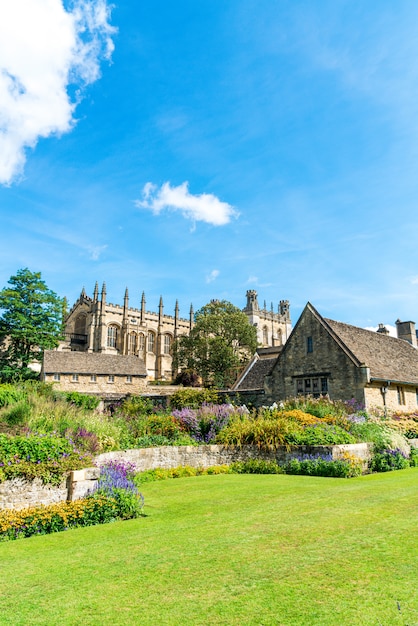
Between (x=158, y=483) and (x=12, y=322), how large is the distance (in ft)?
133

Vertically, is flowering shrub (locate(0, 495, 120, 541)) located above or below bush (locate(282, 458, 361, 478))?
below

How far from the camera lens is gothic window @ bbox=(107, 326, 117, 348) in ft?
254

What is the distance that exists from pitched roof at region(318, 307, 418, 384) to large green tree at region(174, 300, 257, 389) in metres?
27.1

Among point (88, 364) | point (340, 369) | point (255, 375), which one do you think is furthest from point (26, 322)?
point (340, 369)

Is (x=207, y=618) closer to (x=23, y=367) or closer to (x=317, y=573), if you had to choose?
(x=317, y=573)

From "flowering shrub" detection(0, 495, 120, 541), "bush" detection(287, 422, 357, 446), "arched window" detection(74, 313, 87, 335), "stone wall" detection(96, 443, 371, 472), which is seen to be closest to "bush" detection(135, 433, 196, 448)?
"stone wall" detection(96, 443, 371, 472)

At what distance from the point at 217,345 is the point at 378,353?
29.9 meters

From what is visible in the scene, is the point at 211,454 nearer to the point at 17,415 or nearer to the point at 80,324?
the point at 17,415

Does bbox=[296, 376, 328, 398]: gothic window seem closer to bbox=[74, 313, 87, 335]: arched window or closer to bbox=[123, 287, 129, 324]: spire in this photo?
bbox=[123, 287, 129, 324]: spire

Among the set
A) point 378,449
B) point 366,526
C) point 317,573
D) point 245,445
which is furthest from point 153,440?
point 317,573

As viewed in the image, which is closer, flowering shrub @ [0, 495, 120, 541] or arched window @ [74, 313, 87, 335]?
flowering shrub @ [0, 495, 120, 541]

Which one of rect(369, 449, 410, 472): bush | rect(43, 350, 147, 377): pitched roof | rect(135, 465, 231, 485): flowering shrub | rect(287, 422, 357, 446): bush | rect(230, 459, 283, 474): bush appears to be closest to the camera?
rect(135, 465, 231, 485): flowering shrub

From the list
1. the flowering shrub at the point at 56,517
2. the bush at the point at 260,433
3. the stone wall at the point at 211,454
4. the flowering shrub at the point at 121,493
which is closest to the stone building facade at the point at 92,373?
the bush at the point at 260,433

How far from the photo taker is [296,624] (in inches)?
151
